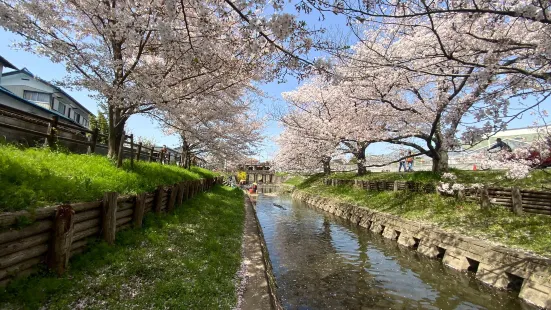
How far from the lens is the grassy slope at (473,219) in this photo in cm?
846

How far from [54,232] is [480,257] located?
419 inches

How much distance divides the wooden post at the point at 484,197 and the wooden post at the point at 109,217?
12.5m

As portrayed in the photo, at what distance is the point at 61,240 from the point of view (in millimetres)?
4348

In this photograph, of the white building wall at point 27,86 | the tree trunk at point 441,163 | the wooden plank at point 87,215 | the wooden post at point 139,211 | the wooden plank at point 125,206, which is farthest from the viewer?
the white building wall at point 27,86

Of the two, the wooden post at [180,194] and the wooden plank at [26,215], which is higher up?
the wooden plank at [26,215]

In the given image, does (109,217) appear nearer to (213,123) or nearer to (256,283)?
(256,283)

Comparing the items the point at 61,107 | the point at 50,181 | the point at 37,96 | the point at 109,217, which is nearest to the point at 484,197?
the point at 109,217

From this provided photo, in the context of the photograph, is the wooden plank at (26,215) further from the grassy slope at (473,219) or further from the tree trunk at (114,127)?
the grassy slope at (473,219)

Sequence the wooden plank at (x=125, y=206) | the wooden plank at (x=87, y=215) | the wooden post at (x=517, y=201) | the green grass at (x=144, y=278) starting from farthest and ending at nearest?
1. the wooden post at (x=517, y=201)
2. the wooden plank at (x=125, y=206)
3. the wooden plank at (x=87, y=215)
4. the green grass at (x=144, y=278)

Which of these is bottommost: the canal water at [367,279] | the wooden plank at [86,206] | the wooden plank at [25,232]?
the canal water at [367,279]

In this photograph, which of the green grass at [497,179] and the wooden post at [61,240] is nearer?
the wooden post at [61,240]

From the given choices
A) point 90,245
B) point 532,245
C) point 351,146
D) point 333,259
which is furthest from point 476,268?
point 351,146

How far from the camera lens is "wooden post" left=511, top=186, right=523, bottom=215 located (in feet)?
33.2

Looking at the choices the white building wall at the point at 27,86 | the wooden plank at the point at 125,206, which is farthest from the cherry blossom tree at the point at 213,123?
the white building wall at the point at 27,86
